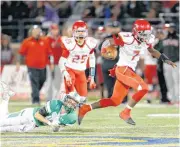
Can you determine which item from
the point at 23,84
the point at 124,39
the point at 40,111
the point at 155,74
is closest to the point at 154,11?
the point at 155,74

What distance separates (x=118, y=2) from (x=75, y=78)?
28.0 ft

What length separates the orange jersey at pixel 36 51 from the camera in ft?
57.2

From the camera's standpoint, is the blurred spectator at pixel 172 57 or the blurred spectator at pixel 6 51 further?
the blurred spectator at pixel 6 51

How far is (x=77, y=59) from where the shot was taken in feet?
43.0

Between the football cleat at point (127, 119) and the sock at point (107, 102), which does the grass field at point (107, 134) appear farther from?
the sock at point (107, 102)

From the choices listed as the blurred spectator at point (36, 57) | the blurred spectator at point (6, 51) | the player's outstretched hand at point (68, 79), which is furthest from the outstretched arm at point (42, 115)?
the blurred spectator at point (6, 51)

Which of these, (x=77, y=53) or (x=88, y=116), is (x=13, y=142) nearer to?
(x=77, y=53)

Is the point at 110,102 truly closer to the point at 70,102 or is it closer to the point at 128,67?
the point at 128,67

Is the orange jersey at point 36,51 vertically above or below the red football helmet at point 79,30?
below

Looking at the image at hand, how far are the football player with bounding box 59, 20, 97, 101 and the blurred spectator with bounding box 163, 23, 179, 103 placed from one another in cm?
455

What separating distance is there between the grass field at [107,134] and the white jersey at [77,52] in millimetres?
925

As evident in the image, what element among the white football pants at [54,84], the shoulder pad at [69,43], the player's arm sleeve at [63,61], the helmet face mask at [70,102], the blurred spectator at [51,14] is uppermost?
the blurred spectator at [51,14]

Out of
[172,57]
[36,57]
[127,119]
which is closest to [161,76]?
[172,57]

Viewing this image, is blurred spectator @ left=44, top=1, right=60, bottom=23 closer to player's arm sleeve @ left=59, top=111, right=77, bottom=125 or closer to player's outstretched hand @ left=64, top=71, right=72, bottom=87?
player's outstretched hand @ left=64, top=71, right=72, bottom=87
